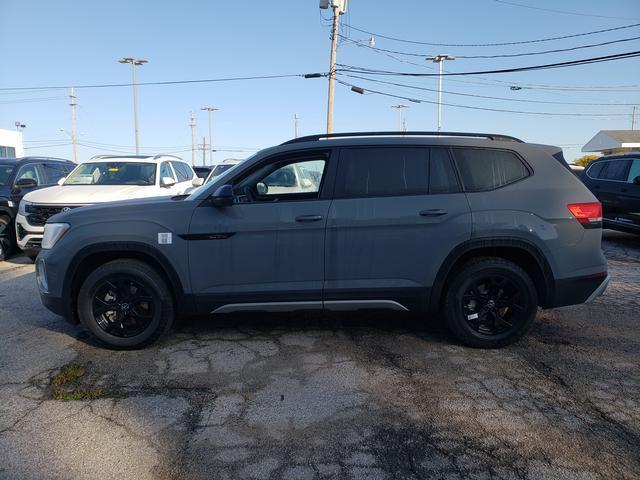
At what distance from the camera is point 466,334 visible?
4.20 m

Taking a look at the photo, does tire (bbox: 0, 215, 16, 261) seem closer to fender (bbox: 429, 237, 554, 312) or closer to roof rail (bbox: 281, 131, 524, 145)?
roof rail (bbox: 281, 131, 524, 145)

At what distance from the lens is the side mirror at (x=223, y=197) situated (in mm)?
4016

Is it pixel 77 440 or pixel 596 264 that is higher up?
pixel 596 264

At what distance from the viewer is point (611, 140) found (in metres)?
58.8

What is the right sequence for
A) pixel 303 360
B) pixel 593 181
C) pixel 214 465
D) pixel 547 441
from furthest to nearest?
pixel 593 181, pixel 303 360, pixel 547 441, pixel 214 465

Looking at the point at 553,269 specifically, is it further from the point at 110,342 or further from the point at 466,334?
the point at 110,342

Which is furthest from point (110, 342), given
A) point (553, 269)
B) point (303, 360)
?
point (553, 269)

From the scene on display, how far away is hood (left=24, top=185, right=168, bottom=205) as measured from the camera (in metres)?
8.03

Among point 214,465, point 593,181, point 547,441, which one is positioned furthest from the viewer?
point 593,181

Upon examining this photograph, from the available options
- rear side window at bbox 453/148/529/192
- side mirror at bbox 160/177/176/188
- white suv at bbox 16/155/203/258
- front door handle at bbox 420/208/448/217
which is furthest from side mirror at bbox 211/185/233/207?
side mirror at bbox 160/177/176/188

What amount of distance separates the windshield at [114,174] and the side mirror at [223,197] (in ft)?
18.4

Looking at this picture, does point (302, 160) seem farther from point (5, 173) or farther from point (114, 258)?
point (5, 173)

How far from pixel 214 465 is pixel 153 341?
1.86 metres

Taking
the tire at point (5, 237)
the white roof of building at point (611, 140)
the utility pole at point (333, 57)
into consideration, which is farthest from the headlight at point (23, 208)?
the white roof of building at point (611, 140)
